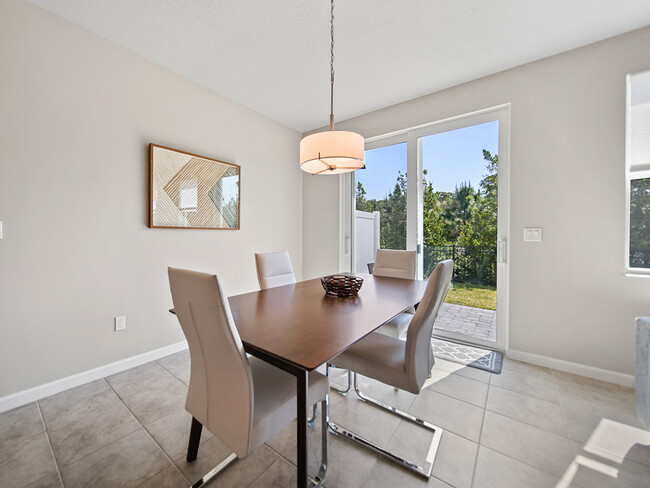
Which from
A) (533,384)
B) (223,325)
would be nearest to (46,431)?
(223,325)

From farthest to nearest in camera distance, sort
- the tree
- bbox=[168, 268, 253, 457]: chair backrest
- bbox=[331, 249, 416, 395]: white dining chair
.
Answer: the tree < bbox=[331, 249, 416, 395]: white dining chair < bbox=[168, 268, 253, 457]: chair backrest

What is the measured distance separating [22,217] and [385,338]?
244cm

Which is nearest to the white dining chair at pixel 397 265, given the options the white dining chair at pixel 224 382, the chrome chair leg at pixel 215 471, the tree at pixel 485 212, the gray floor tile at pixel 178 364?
the tree at pixel 485 212

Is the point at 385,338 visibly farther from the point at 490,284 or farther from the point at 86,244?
the point at 86,244

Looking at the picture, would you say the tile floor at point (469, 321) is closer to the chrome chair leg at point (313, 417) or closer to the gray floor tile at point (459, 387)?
the gray floor tile at point (459, 387)

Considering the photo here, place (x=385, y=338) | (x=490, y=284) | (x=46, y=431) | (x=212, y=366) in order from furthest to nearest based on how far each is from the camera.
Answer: (x=490, y=284), (x=385, y=338), (x=46, y=431), (x=212, y=366)

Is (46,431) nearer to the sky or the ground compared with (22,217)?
nearer to the ground

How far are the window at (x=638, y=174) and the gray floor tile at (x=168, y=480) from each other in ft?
10.2

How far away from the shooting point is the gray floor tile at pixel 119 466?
123 centimetres

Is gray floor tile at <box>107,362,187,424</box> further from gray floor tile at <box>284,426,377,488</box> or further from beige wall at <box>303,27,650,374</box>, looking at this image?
beige wall at <box>303,27,650,374</box>

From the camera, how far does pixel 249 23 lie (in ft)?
6.27

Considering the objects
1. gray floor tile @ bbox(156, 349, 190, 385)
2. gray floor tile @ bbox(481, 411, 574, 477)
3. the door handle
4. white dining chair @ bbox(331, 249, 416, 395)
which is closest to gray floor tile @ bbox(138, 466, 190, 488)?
gray floor tile @ bbox(156, 349, 190, 385)

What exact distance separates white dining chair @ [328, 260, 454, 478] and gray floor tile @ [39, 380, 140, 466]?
125cm

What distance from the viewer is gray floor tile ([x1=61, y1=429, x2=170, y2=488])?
4.02 ft
